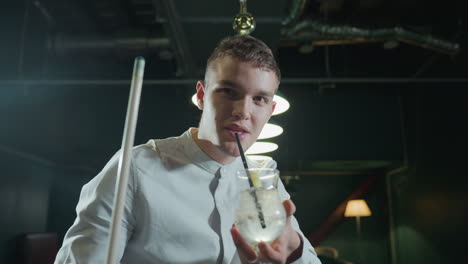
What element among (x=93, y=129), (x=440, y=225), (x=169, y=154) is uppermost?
(x=93, y=129)

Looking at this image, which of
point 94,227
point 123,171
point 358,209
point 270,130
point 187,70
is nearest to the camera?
point 123,171

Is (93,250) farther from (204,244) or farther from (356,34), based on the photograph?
(356,34)

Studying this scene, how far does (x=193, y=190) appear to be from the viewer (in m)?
1.40

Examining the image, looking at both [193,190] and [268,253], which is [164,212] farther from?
[268,253]

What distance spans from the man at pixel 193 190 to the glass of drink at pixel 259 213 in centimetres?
25

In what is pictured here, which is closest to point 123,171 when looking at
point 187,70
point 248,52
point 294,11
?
point 248,52

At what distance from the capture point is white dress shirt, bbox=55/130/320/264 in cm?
118

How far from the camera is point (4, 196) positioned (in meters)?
5.38

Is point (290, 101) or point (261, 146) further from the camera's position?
point (290, 101)

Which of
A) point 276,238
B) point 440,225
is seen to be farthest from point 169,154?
point 440,225

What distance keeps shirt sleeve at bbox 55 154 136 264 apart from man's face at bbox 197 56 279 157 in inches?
13.8

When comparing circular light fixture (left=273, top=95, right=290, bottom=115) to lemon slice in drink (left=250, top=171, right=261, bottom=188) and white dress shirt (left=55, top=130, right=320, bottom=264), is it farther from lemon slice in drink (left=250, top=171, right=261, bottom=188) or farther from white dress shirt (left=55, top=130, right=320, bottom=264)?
lemon slice in drink (left=250, top=171, right=261, bottom=188)

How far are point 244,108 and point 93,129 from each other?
6234 mm

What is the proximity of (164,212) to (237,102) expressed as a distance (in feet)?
1.45
